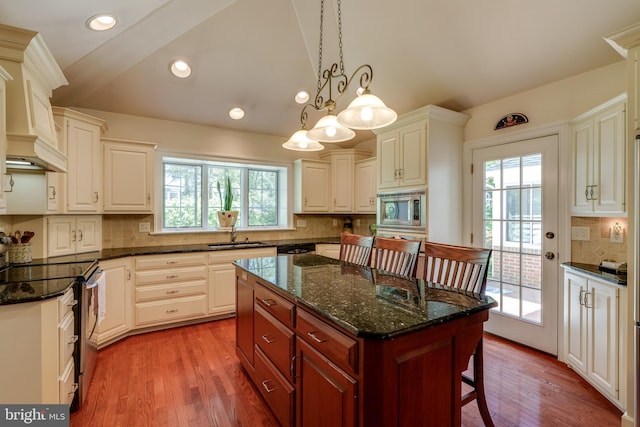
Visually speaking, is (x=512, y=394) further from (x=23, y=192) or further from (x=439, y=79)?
(x=23, y=192)

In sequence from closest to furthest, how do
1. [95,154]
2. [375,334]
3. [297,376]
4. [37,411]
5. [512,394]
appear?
[375,334] < [297,376] < [37,411] < [512,394] < [95,154]

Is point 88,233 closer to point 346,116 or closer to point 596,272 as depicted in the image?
point 346,116

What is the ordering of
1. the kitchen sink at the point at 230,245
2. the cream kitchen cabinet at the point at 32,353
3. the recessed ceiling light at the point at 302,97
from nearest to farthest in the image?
the cream kitchen cabinet at the point at 32,353 < the kitchen sink at the point at 230,245 < the recessed ceiling light at the point at 302,97

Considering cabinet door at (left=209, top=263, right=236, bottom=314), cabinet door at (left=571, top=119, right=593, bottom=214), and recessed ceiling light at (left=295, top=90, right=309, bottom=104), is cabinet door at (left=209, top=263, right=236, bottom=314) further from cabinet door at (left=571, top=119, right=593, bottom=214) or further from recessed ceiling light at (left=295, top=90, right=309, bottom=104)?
cabinet door at (left=571, top=119, right=593, bottom=214)

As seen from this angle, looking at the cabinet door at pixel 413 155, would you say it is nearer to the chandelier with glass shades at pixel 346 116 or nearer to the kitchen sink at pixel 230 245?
the chandelier with glass shades at pixel 346 116

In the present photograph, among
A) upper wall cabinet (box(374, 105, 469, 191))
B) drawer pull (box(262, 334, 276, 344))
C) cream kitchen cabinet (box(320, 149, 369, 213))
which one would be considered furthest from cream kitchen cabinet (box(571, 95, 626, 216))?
cream kitchen cabinet (box(320, 149, 369, 213))

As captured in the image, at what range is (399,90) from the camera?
339 centimetres

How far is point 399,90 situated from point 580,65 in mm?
1548

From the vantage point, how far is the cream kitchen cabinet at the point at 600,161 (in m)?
2.05

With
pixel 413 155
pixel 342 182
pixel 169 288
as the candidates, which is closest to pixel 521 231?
pixel 413 155

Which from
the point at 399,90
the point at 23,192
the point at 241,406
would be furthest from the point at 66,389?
the point at 399,90

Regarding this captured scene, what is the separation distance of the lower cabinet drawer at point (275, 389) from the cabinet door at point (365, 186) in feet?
9.11

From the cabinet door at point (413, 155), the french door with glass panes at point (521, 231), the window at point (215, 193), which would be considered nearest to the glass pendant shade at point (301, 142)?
the cabinet door at point (413, 155)

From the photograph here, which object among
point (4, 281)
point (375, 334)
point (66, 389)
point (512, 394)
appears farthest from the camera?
point (512, 394)
